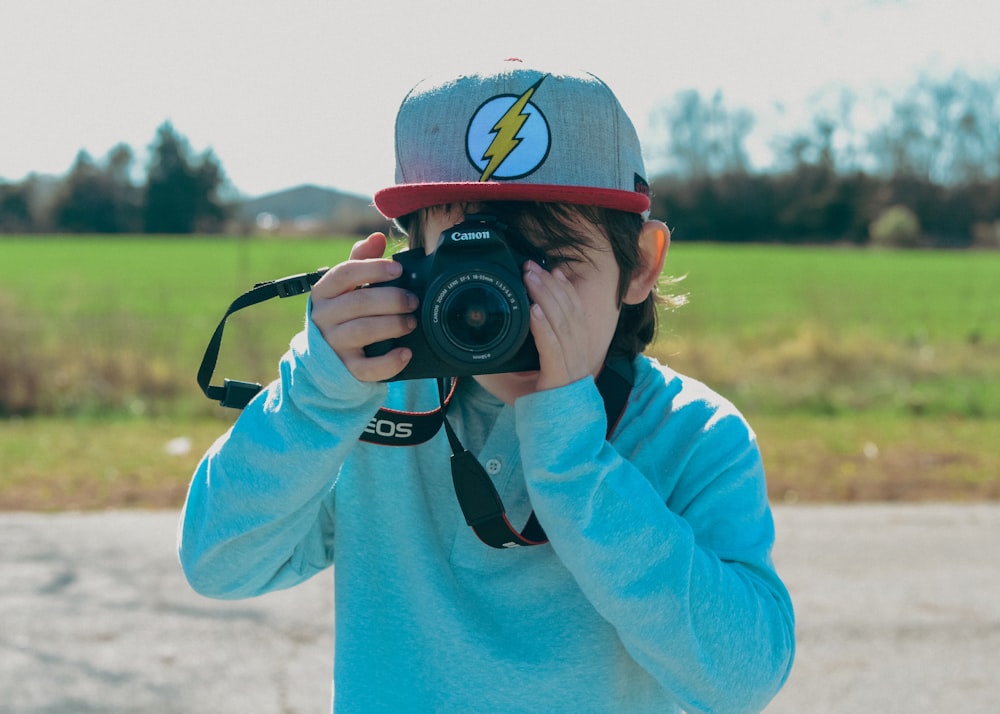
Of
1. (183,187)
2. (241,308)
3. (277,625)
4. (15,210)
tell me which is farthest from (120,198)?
(241,308)

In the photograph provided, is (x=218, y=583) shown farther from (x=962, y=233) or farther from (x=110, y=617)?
(x=962, y=233)

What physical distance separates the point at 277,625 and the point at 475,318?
2.37 metres

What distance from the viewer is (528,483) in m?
1.03

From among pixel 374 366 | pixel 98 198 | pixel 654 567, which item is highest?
pixel 374 366

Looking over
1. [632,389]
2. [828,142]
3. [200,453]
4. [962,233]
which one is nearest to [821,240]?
[828,142]

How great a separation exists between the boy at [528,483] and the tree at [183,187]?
1179cm

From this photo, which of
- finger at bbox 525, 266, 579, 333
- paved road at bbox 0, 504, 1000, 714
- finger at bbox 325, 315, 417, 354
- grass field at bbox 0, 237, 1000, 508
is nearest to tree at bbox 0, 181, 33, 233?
grass field at bbox 0, 237, 1000, 508

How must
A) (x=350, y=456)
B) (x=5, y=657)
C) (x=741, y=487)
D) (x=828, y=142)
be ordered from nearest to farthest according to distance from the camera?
(x=741, y=487) → (x=350, y=456) → (x=5, y=657) → (x=828, y=142)

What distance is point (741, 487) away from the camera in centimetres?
113

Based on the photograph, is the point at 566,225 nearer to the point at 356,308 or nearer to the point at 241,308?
the point at 356,308

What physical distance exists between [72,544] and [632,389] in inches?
129

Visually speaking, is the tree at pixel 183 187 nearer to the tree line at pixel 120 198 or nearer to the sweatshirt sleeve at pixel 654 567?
the tree line at pixel 120 198

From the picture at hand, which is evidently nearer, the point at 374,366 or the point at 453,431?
the point at 374,366

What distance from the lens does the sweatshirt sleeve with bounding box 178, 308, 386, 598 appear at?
106 centimetres
